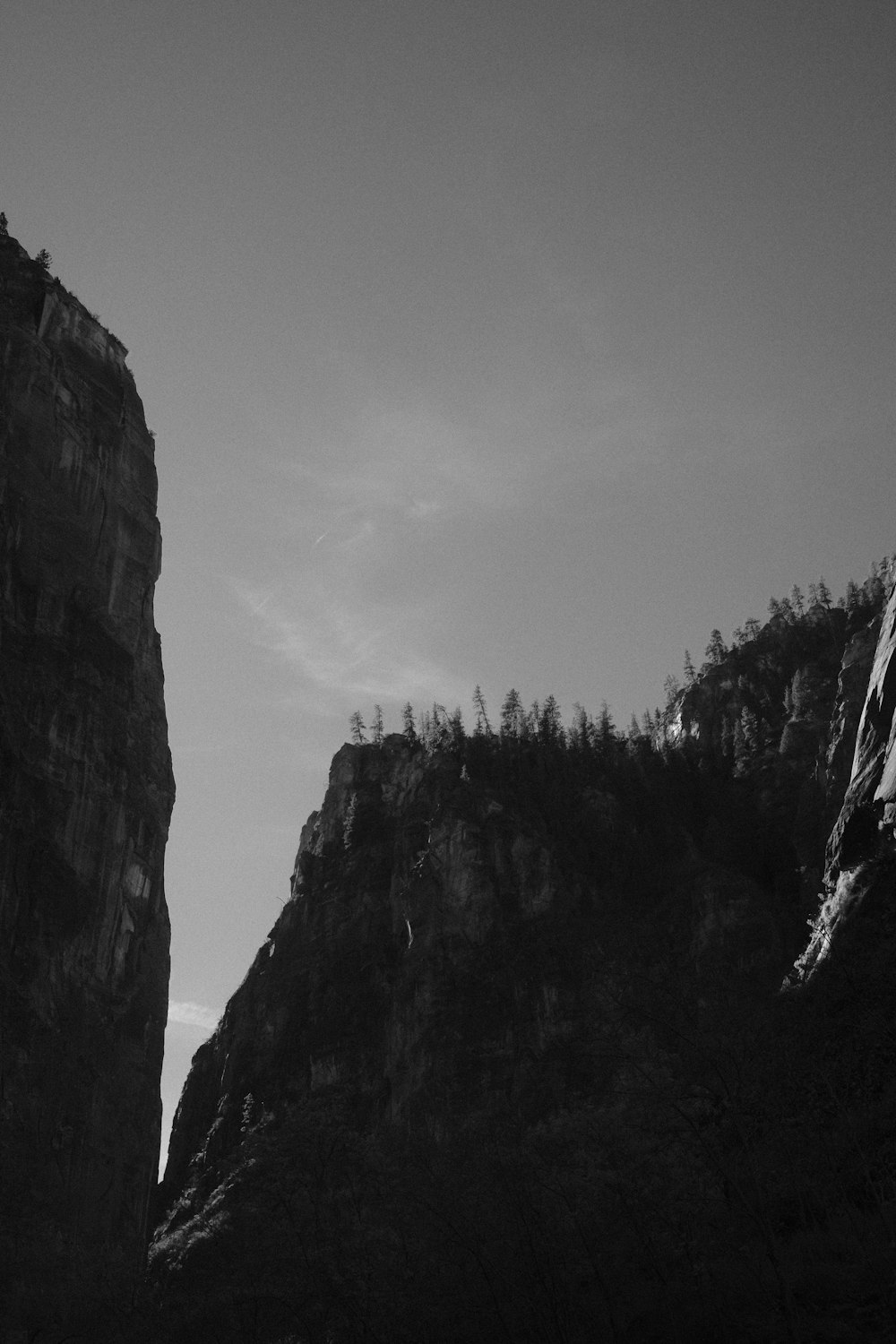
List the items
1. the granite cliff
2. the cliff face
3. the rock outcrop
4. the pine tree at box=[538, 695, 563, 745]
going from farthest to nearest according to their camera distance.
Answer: the pine tree at box=[538, 695, 563, 745]
the cliff face
the rock outcrop
the granite cliff

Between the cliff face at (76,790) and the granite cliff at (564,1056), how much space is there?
792cm

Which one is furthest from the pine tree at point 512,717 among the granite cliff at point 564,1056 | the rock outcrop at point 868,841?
the rock outcrop at point 868,841

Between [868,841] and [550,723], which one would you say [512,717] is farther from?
[868,841]

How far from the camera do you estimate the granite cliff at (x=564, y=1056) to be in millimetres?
44312

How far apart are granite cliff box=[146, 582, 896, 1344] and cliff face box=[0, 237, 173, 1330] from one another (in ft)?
26.0

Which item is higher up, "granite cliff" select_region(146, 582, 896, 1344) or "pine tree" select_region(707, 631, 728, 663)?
"pine tree" select_region(707, 631, 728, 663)

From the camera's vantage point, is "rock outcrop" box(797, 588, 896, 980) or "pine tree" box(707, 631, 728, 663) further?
"pine tree" box(707, 631, 728, 663)

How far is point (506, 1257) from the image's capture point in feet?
155

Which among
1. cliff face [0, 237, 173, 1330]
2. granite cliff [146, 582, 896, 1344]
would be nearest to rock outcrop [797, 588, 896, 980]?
granite cliff [146, 582, 896, 1344]

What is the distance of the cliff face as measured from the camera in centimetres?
8325

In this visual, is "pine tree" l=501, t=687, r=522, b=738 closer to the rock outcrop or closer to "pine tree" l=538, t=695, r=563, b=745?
"pine tree" l=538, t=695, r=563, b=745

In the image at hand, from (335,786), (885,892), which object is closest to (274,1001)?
(335,786)

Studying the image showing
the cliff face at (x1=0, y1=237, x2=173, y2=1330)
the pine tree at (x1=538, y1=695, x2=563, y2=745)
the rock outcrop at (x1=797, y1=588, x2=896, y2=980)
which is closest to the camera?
the rock outcrop at (x1=797, y1=588, x2=896, y2=980)

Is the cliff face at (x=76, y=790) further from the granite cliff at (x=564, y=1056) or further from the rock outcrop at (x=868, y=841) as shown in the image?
the rock outcrop at (x=868, y=841)
